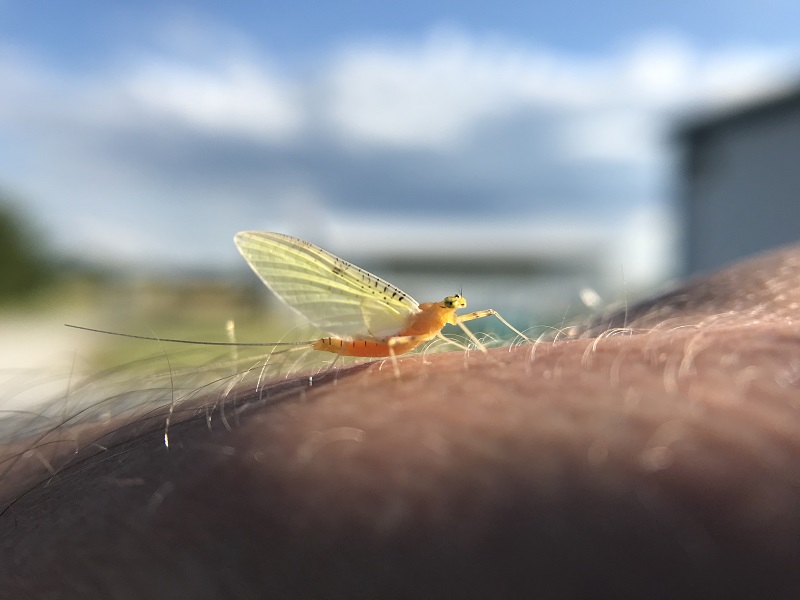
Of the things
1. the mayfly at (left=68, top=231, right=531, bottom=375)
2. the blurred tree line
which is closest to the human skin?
the mayfly at (left=68, top=231, right=531, bottom=375)

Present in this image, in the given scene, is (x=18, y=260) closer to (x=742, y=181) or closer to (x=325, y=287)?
(x=742, y=181)

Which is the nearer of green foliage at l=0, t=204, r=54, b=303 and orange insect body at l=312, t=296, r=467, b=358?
orange insect body at l=312, t=296, r=467, b=358

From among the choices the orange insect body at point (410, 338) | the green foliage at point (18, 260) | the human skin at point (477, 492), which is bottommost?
the human skin at point (477, 492)

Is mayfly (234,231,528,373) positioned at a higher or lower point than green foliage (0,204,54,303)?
lower

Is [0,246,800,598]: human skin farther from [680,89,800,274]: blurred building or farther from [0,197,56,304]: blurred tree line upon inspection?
[0,197,56,304]: blurred tree line

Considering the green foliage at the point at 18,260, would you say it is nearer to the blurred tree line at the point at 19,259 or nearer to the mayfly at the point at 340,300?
the blurred tree line at the point at 19,259

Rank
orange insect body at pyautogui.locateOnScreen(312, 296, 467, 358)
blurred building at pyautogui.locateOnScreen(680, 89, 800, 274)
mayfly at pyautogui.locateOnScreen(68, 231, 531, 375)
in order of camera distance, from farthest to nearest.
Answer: blurred building at pyautogui.locateOnScreen(680, 89, 800, 274)
mayfly at pyautogui.locateOnScreen(68, 231, 531, 375)
orange insect body at pyautogui.locateOnScreen(312, 296, 467, 358)

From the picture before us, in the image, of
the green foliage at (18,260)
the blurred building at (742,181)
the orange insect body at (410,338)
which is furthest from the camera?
the green foliage at (18,260)

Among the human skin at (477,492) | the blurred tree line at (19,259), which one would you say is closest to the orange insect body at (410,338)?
the human skin at (477,492)

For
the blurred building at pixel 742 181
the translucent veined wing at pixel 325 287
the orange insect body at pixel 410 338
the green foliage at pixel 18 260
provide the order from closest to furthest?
the orange insect body at pixel 410 338 < the translucent veined wing at pixel 325 287 < the blurred building at pixel 742 181 < the green foliage at pixel 18 260
